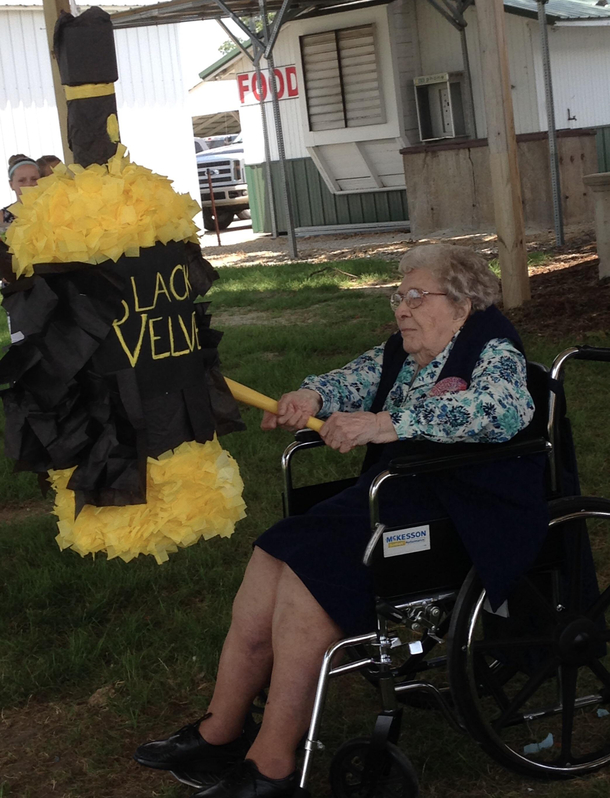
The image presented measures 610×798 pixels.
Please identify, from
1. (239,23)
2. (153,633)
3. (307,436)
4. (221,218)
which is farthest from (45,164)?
(221,218)

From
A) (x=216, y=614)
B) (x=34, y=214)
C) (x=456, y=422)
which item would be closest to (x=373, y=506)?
(x=456, y=422)

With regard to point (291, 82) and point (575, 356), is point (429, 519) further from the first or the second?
point (291, 82)

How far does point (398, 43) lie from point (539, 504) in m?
11.6

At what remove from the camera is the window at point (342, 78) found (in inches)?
519

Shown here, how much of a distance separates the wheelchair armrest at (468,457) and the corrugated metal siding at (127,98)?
13.3 meters

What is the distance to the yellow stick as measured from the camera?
89.1 inches

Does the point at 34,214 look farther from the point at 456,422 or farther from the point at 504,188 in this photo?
the point at 504,188

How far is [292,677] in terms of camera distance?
7.38ft

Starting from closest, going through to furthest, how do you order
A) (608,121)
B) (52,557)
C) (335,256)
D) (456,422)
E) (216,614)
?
(456,422) < (216,614) < (52,557) < (335,256) < (608,121)

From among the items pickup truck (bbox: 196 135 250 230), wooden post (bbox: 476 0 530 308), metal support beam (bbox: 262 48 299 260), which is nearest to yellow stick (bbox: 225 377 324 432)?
wooden post (bbox: 476 0 530 308)

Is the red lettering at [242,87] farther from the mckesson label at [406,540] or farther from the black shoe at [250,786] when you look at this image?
the black shoe at [250,786]

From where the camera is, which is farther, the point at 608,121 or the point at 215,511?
the point at 608,121

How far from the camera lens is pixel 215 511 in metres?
2.19

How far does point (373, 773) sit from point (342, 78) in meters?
12.2
